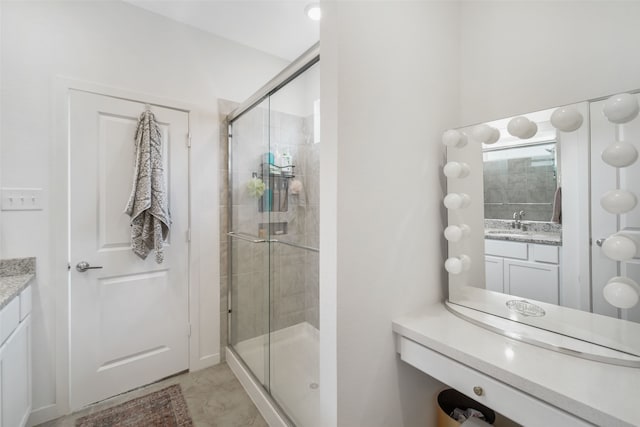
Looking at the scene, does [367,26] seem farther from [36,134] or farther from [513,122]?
[36,134]

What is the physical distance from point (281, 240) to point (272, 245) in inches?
3.5

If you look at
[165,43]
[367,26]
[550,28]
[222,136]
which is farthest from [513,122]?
[165,43]

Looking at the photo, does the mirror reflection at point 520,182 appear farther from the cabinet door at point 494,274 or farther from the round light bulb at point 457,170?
the cabinet door at point 494,274

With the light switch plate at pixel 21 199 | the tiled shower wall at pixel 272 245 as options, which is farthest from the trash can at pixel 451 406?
the light switch plate at pixel 21 199

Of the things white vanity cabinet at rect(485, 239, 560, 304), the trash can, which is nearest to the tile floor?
the trash can

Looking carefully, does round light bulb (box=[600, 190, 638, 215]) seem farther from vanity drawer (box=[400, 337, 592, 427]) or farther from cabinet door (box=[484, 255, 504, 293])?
vanity drawer (box=[400, 337, 592, 427])

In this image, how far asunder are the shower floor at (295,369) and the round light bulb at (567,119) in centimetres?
140

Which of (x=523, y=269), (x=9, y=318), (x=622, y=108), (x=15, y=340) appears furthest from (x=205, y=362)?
(x=622, y=108)

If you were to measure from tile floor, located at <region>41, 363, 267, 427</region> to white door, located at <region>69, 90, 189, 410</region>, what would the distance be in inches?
2.5

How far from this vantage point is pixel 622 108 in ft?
2.53

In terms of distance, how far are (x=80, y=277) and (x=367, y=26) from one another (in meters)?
2.18

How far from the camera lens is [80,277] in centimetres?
171

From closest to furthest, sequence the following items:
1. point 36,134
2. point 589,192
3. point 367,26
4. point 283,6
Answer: point 589,192, point 367,26, point 36,134, point 283,6

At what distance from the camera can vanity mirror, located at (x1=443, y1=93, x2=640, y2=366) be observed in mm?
810
